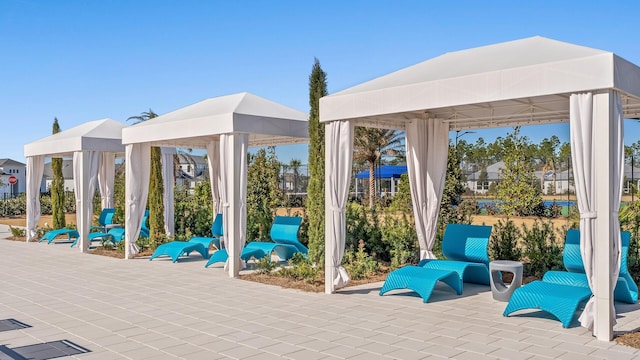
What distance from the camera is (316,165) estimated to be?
10.3 m

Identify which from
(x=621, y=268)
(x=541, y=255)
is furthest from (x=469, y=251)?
(x=621, y=268)

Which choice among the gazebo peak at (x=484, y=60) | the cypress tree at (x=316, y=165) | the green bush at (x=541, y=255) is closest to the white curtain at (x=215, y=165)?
the cypress tree at (x=316, y=165)

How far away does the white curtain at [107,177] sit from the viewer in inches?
691

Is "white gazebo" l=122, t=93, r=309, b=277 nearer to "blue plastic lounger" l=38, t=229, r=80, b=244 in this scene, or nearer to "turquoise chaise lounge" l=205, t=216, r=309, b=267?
"turquoise chaise lounge" l=205, t=216, r=309, b=267

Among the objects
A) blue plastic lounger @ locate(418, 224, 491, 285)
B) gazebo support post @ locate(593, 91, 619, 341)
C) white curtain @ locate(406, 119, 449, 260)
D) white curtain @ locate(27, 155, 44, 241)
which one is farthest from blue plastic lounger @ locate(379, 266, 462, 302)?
white curtain @ locate(27, 155, 44, 241)

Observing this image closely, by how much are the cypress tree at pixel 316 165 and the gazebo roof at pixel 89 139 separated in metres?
6.36

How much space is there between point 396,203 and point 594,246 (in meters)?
10.5

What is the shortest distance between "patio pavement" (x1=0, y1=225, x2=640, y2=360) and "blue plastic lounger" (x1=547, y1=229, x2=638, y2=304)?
165mm

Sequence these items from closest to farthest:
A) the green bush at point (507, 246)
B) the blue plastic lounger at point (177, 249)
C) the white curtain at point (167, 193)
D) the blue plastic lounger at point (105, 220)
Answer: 1. the green bush at point (507, 246)
2. the blue plastic lounger at point (177, 249)
3. the white curtain at point (167, 193)
4. the blue plastic lounger at point (105, 220)

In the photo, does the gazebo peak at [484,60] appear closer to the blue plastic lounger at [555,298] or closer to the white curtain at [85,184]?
the blue plastic lounger at [555,298]

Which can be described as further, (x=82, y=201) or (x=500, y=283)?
(x=82, y=201)

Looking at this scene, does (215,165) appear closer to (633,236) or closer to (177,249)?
(177,249)

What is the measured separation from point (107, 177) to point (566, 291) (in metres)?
14.9

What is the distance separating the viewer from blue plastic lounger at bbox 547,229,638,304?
6.93 m
